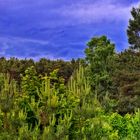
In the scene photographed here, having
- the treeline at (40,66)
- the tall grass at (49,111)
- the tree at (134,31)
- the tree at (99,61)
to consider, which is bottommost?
the tall grass at (49,111)

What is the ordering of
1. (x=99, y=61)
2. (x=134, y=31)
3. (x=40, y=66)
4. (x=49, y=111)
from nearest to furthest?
(x=49, y=111)
(x=99, y=61)
(x=40, y=66)
(x=134, y=31)

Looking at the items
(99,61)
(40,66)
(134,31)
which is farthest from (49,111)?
(134,31)

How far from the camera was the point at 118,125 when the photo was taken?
21.7 m

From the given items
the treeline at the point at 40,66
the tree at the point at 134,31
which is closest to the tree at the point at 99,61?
the treeline at the point at 40,66

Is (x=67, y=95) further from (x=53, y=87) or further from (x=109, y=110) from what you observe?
(x=109, y=110)

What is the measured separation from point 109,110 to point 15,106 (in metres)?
17.1

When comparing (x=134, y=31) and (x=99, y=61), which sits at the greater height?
(x=134, y=31)

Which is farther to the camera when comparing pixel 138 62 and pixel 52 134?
pixel 138 62

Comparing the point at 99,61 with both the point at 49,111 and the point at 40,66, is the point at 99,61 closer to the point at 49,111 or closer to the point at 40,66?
the point at 40,66

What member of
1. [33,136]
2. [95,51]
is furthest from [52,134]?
[95,51]

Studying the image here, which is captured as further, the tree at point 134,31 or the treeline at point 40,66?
the tree at point 134,31

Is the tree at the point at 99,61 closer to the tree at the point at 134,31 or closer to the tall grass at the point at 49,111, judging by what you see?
the tall grass at the point at 49,111

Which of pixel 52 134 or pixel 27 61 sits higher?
pixel 27 61

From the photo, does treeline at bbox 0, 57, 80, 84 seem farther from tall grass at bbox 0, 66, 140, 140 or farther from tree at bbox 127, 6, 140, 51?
tall grass at bbox 0, 66, 140, 140
